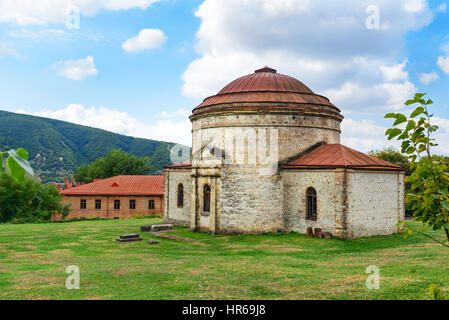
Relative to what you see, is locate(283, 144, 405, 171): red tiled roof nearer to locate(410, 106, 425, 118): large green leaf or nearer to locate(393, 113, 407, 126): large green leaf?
locate(410, 106, 425, 118): large green leaf

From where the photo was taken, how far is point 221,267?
1291 cm

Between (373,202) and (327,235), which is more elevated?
(373,202)

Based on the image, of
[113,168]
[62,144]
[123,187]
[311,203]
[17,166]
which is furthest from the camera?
[62,144]

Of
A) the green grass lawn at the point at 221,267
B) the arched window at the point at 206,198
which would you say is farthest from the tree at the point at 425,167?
the arched window at the point at 206,198

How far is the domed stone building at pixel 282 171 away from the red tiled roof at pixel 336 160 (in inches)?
2.5

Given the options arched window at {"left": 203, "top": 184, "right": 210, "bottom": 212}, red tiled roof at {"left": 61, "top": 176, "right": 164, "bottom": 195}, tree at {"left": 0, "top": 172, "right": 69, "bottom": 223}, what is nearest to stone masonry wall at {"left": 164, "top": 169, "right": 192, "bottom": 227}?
arched window at {"left": 203, "top": 184, "right": 210, "bottom": 212}

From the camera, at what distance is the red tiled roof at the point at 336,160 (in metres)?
20.1

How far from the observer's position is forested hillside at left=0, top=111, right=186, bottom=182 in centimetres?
11131

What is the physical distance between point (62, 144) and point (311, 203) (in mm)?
124905

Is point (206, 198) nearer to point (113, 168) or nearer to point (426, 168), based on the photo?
point (426, 168)

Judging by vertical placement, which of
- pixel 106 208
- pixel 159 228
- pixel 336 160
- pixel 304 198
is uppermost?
pixel 336 160

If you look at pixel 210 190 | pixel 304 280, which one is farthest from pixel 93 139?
pixel 304 280

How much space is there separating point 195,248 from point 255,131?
8.07 m

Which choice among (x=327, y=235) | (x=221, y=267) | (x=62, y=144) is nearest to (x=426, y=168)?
(x=221, y=267)
